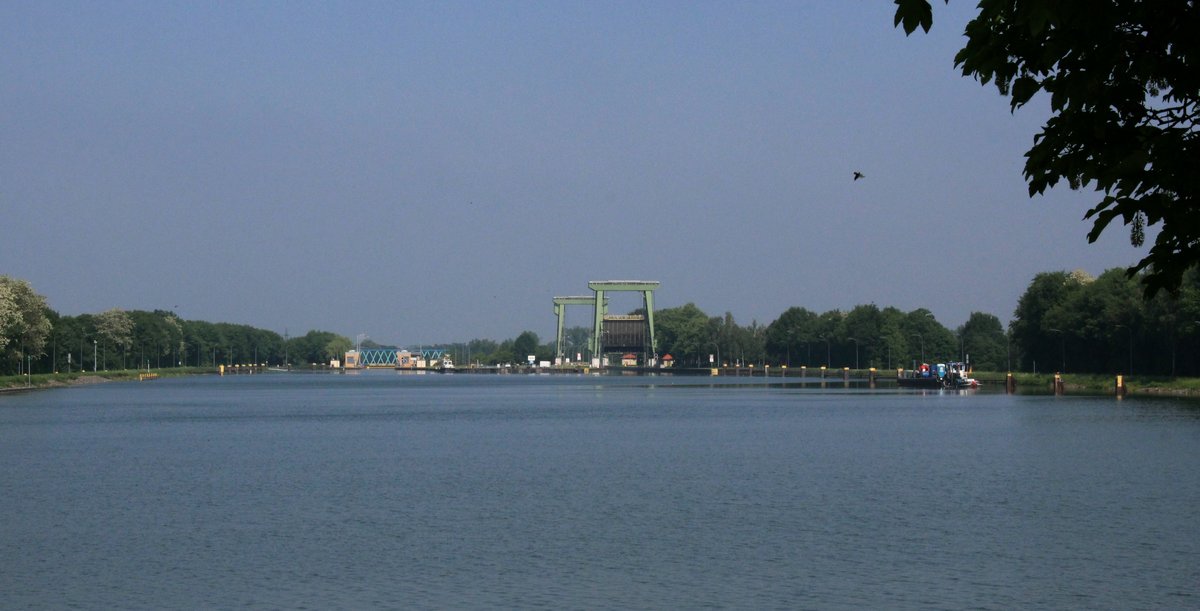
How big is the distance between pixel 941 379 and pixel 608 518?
4408 inches

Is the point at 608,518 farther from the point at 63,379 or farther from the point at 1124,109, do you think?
the point at 63,379

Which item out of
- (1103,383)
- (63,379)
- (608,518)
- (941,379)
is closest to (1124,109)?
(608,518)

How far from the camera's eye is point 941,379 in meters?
138

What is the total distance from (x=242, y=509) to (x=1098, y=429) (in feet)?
137

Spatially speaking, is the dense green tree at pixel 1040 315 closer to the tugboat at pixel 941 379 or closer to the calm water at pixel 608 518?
the tugboat at pixel 941 379

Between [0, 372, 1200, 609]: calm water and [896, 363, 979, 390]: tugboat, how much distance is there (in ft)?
224

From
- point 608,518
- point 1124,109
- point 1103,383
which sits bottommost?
point 608,518

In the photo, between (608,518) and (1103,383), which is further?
(1103,383)

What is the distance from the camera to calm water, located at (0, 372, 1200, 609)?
73.5ft

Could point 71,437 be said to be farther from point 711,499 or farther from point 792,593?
point 792,593

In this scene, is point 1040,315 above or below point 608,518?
above

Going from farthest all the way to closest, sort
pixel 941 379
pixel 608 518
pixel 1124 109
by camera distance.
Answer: pixel 941 379, pixel 608 518, pixel 1124 109

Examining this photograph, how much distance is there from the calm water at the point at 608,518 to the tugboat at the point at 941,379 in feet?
224

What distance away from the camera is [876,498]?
34.9 m
